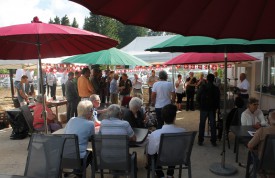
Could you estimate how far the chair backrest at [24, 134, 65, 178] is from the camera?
291 centimetres

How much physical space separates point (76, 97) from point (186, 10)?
7073 millimetres

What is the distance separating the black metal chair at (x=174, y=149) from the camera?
3385 millimetres

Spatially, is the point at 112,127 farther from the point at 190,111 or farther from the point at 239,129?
the point at 190,111

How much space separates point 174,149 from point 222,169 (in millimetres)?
1547

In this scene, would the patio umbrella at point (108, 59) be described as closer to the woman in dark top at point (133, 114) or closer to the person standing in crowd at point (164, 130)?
the woman in dark top at point (133, 114)

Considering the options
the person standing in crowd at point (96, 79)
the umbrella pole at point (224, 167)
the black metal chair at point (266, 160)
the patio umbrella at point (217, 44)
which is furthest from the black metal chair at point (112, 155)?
the person standing in crowd at point (96, 79)

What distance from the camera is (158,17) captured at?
1660 mm

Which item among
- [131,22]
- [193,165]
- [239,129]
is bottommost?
[193,165]

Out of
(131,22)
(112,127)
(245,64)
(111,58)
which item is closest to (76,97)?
(111,58)

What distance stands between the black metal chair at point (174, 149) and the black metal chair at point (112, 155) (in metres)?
0.33

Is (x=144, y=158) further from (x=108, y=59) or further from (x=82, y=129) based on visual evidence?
(x=108, y=59)

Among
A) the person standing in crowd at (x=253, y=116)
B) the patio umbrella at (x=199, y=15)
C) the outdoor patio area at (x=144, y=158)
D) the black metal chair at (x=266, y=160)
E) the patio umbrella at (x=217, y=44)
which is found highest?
the patio umbrella at (x=217, y=44)

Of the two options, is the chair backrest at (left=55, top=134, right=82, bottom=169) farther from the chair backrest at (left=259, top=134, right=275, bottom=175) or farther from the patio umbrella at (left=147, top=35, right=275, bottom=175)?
the chair backrest at (left=259, top=134, right=275, bottom=175)

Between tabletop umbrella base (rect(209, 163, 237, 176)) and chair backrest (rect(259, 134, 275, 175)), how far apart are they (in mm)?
1191
